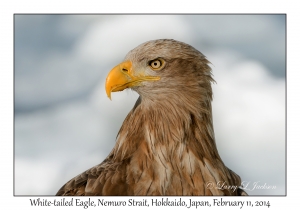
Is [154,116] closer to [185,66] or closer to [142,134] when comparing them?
[142,134]

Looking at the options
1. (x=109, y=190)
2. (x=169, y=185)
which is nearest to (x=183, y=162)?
(x=169, y=185)

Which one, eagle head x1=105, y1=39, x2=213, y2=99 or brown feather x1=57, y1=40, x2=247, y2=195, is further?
eagle head x1=105, y1=39, x2=213, y2=99

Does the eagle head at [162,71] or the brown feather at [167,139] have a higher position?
the eagle head at [162,71]

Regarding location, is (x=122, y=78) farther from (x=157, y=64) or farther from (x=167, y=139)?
(x=167, y=139)

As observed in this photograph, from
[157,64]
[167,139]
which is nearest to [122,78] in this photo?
[157,64]

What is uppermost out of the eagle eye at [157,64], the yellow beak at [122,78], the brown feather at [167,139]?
the eagle eye at [157,64]

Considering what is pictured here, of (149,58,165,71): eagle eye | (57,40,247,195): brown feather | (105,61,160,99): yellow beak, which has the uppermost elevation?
(149,58,165,71): eagle eye
